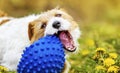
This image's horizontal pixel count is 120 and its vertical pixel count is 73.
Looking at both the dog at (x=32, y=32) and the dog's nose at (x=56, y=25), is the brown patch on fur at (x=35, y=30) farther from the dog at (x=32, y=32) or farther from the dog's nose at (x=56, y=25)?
the dog's nose at (x=56, y=25)

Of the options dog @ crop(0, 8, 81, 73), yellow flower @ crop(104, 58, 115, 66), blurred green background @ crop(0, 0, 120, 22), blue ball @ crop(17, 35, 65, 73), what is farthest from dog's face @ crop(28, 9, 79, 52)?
blurred green background @ crop(0, 0, 120, 22)

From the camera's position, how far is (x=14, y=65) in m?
5.35

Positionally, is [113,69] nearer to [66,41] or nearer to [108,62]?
[108,62]

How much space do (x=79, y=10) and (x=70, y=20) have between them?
5098 mm

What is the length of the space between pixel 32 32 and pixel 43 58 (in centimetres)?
55

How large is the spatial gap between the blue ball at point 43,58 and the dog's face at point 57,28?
11cm

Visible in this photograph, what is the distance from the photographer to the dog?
16.0 ft

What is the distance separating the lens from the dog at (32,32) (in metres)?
4.87

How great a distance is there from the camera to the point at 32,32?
5.14 m

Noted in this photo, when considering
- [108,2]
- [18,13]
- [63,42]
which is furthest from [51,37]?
[108,2]

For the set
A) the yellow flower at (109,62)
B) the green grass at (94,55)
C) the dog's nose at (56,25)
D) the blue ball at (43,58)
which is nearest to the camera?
the blue ball at (43,58)

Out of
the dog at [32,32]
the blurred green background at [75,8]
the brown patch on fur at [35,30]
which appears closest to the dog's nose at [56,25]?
the dog at [32,32]

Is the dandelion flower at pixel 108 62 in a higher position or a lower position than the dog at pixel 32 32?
lower

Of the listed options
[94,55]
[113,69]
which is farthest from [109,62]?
[94,55]
